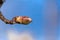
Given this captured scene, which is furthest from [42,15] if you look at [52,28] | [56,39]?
[56,39]

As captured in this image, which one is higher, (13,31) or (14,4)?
(14,4)

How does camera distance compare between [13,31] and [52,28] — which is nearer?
[13,31]

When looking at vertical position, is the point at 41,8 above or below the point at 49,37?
above

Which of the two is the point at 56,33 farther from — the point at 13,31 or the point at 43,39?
the point at 13,31

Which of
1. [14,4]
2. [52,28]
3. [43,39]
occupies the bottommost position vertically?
[43,39]

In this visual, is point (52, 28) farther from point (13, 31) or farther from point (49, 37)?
point (13, 31)

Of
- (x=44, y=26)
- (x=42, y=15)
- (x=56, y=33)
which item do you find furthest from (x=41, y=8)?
(x=56, y=33)
